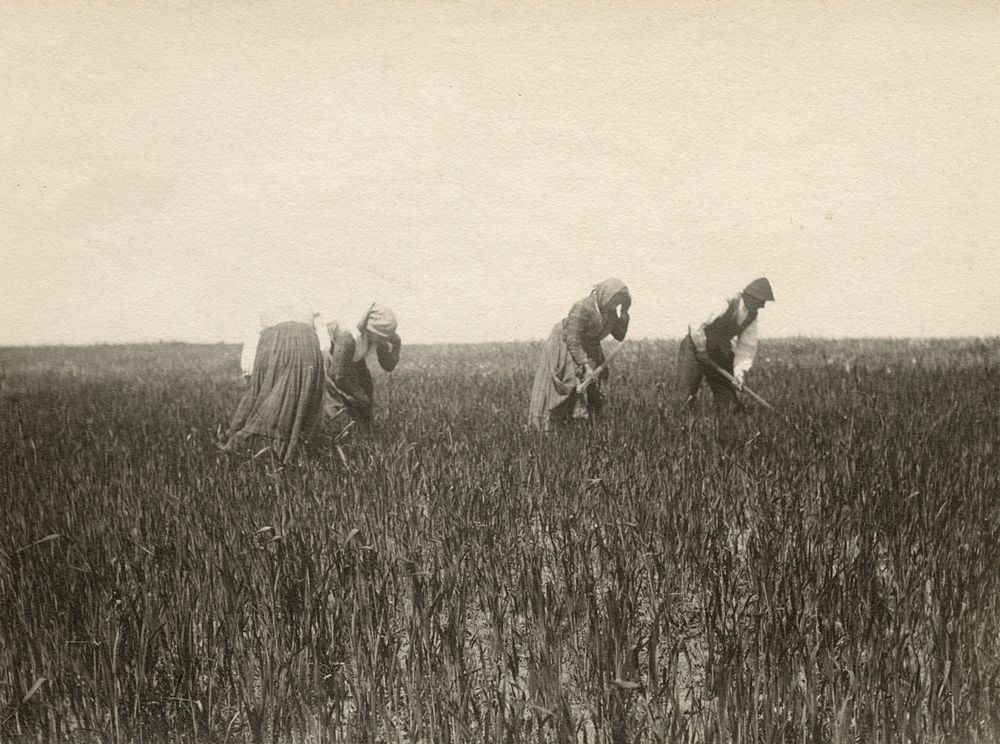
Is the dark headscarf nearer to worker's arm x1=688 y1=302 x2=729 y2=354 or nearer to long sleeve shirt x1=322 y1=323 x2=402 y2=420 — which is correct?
worker's arm x1=688 y1=302 x2=729 y2=354

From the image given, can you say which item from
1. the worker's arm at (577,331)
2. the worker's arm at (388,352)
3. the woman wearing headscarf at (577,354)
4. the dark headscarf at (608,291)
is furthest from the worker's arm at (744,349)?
the worker's arm at (388,352)

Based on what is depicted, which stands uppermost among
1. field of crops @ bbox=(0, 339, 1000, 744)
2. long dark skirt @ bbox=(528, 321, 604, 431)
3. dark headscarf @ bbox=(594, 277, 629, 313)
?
dark headscarf @ bbox=(594, 277, 629, 313)

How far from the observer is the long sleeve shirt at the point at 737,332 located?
17.1 feet

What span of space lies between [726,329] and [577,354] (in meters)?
1.25

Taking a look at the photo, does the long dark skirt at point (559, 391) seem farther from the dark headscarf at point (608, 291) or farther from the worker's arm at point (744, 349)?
the worker's arm at point (744, 349)

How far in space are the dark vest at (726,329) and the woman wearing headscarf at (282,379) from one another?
2.95m

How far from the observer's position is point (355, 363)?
539 cm

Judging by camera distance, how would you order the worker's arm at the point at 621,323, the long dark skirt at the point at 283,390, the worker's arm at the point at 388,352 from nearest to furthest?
the long dark skirt at the point at 283,390
the worker's arm at the point at 621,323
the worker's arm at the point at 388,352

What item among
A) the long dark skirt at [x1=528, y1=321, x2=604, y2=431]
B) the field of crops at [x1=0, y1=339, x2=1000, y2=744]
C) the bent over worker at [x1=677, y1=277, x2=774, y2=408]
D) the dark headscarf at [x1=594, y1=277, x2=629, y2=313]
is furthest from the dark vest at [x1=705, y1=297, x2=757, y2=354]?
the field of crops at [x1=0, y1=339, x2=1000, y2=744]

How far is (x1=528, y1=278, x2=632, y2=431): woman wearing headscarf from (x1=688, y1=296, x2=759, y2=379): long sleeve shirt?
0.58m

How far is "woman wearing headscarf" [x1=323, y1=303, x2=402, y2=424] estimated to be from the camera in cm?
529

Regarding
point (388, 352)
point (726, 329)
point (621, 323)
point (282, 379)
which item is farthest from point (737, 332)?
point (282, 379)

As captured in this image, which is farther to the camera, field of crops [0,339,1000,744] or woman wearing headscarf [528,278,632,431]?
woman wearing headscarf [528,278,632,431]

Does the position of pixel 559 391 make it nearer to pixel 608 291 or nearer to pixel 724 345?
pixel 608 291
